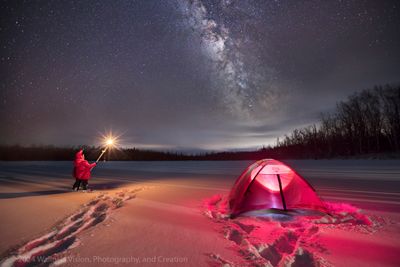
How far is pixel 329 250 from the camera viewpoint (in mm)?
2693

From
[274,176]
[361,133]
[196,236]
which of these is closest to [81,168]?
[196,236]

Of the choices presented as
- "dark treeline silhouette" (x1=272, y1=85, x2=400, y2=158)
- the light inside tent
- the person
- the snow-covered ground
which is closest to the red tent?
the light inside tent

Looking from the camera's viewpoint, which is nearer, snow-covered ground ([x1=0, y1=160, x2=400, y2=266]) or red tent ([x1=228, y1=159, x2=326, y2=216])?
snow-covered ground ([x1=0, y1=160, x2=400, y2=266])

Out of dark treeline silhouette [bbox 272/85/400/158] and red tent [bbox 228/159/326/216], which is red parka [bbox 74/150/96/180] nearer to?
red tent [bbox 228/159/326/216]

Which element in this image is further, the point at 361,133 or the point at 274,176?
the point at 361,133

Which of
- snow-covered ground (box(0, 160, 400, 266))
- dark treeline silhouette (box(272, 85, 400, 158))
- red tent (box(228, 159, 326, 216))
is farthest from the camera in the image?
dark treeline silhouette (box(272, 85, 400, 158))

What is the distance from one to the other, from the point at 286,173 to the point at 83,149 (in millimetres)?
7725

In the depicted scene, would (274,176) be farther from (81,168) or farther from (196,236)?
(81,168)

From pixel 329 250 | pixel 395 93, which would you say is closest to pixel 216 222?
pixel 329 250

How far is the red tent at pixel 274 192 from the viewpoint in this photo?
412 cm

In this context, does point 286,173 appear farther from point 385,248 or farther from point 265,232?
point 385,248

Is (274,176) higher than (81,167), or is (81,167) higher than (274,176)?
(274,176)

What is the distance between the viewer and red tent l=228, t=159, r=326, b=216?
4121 mm

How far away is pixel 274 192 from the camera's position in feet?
13.9
